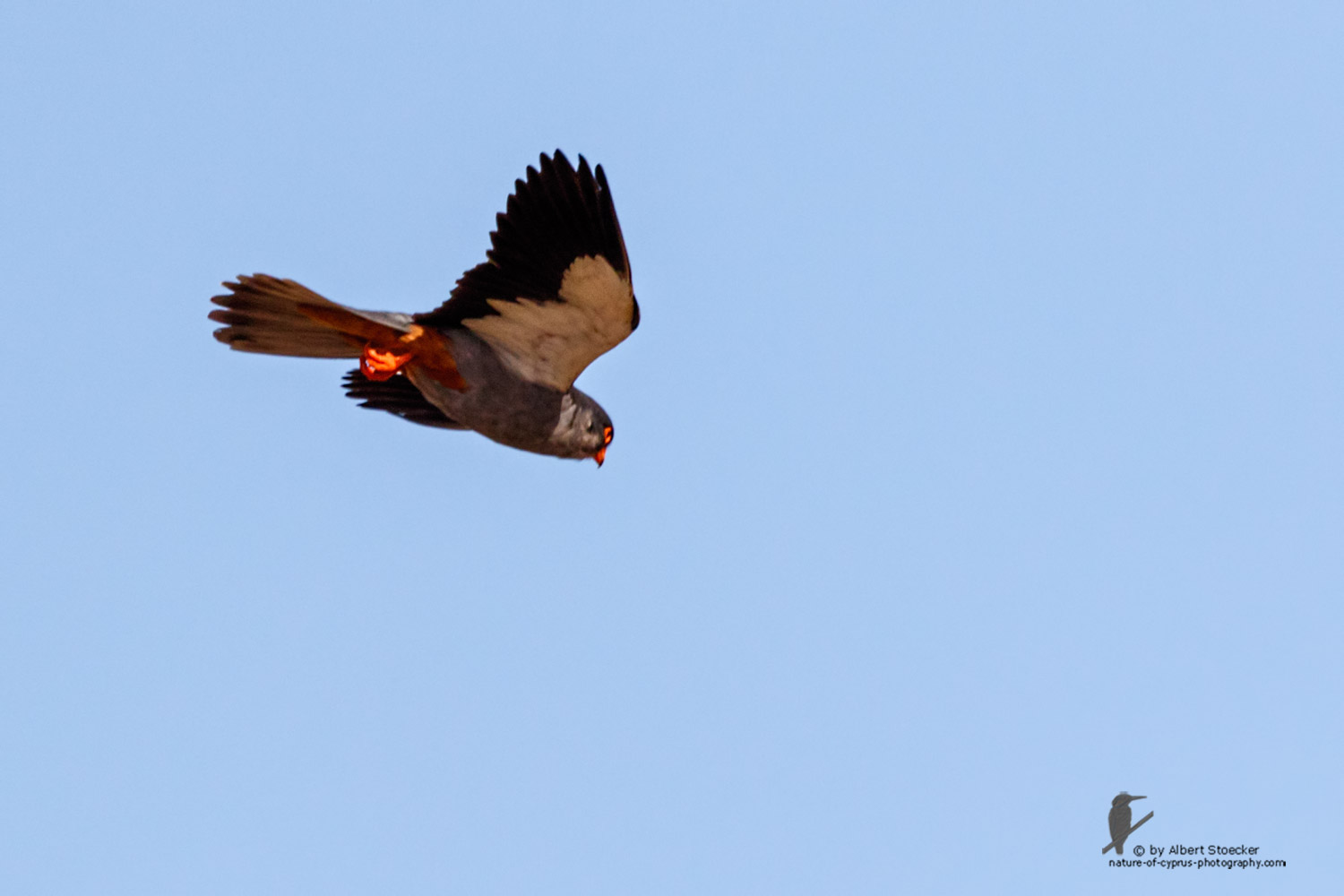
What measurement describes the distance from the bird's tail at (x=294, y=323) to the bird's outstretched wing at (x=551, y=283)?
0.35 metres

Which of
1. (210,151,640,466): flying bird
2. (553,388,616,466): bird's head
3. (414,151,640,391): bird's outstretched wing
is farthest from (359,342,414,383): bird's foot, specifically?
(553,388,616,466): bird's head

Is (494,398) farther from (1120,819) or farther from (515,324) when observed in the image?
(1120,819)

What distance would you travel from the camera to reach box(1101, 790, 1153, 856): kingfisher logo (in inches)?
621

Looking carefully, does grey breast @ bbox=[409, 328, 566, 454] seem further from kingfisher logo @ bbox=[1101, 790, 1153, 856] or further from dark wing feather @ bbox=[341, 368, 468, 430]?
kingfisher logo @ bbox=[1101, 790, 1153, 856]

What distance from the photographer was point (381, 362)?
1147 centimetres

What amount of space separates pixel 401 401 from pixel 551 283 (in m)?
2.32

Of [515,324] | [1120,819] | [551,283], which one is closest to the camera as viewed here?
[551,283]

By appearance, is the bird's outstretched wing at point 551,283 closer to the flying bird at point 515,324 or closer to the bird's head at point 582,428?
the flying bird at point 515,324

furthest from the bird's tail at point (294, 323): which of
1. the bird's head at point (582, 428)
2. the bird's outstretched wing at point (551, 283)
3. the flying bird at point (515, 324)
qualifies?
the bird's head at point (582, 428)

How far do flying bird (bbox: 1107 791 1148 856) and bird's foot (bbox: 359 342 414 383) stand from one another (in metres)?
8.35

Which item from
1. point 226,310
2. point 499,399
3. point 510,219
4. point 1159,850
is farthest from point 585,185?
point 1159,850

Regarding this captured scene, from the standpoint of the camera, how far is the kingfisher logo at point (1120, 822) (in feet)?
51.8

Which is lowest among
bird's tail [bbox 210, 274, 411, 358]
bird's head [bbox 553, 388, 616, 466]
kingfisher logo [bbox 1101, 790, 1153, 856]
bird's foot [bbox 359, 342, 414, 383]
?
kingfisher logo [bbox 1101, 790, 1153, 856]

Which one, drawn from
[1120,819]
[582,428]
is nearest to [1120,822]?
[1120,819]
